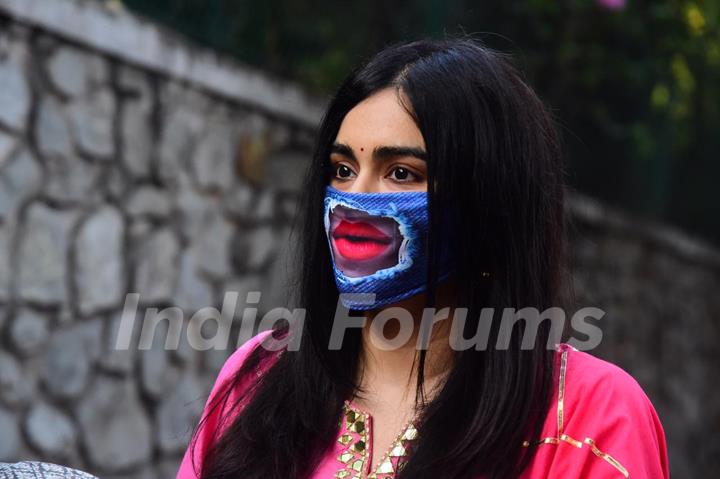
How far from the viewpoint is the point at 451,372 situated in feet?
7.75

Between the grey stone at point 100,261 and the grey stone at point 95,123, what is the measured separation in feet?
0.73

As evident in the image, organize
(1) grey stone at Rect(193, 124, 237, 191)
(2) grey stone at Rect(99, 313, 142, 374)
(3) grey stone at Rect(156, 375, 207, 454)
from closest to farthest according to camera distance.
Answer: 1. (2) grey stone at Rect(99, 313, 142, 374)
2. (3) grey stone at Rect(156, 375, 207, 454)
3. (1) grey stone at Rect(193, 124, 237, 191)

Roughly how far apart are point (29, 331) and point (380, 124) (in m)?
2.13

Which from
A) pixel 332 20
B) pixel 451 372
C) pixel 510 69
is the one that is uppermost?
pixel 332 20

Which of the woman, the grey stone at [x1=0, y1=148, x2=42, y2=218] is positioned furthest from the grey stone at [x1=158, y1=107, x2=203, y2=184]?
the woman

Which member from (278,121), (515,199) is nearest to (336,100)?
(515,199)

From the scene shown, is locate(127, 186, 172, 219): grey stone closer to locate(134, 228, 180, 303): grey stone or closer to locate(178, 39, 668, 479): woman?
locate(134, 228, 180, 303): grey stone

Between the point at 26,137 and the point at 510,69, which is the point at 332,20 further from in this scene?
the point at 510,69

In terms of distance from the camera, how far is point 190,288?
5047 mm

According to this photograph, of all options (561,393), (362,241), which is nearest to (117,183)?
(362,241)

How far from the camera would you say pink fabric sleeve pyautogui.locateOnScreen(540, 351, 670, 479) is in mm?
2162

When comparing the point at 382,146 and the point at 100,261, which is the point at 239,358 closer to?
the point at 382,146

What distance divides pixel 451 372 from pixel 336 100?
61 centimetres

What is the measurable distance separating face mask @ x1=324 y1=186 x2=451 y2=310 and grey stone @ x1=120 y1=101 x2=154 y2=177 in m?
2.30
